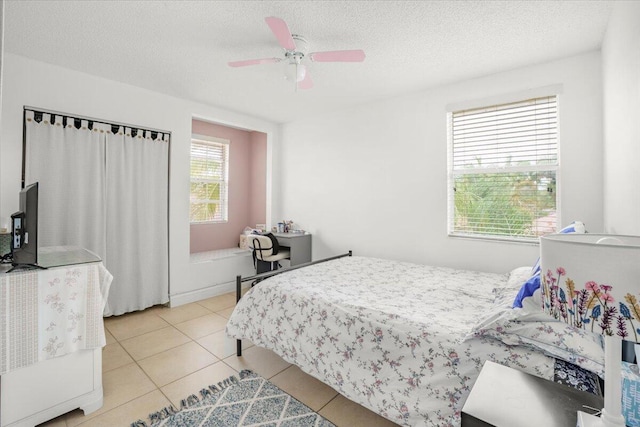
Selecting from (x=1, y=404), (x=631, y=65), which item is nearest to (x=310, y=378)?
(x=1, y=404)

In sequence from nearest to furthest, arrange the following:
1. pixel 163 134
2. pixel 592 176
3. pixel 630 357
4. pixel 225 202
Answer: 1. pixel 630 357
2. pixel 592 176
3. pixel 163 134
4. pixel 225 202

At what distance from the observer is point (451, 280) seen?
8.30 feet

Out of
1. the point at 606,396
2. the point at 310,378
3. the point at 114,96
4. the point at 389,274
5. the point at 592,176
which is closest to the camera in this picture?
the point at 606,396

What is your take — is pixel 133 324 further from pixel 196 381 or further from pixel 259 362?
pixel 259 362

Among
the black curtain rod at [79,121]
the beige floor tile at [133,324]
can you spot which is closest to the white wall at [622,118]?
the beige floor tile at [133,324]

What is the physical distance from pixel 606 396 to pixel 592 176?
2387 mm

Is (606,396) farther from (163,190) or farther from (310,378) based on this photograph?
(163,190)

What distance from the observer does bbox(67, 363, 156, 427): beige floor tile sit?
181 cm

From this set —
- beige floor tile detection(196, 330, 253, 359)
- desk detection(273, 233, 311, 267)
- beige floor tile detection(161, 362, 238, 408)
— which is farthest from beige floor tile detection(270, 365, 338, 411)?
desk detection(273, 233, 311, 267)

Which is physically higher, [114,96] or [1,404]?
[114,96]

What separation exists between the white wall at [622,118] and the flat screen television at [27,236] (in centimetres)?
319

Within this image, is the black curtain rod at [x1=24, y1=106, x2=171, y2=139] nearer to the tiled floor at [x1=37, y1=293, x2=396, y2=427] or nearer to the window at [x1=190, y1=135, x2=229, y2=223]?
the window at [x1=190, y1=135, x2=229, y2=223]

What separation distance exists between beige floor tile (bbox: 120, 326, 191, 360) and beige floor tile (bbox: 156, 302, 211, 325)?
259mm

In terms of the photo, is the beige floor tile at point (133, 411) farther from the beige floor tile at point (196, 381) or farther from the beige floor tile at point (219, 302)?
the beige floor tile at point (219, 302)
